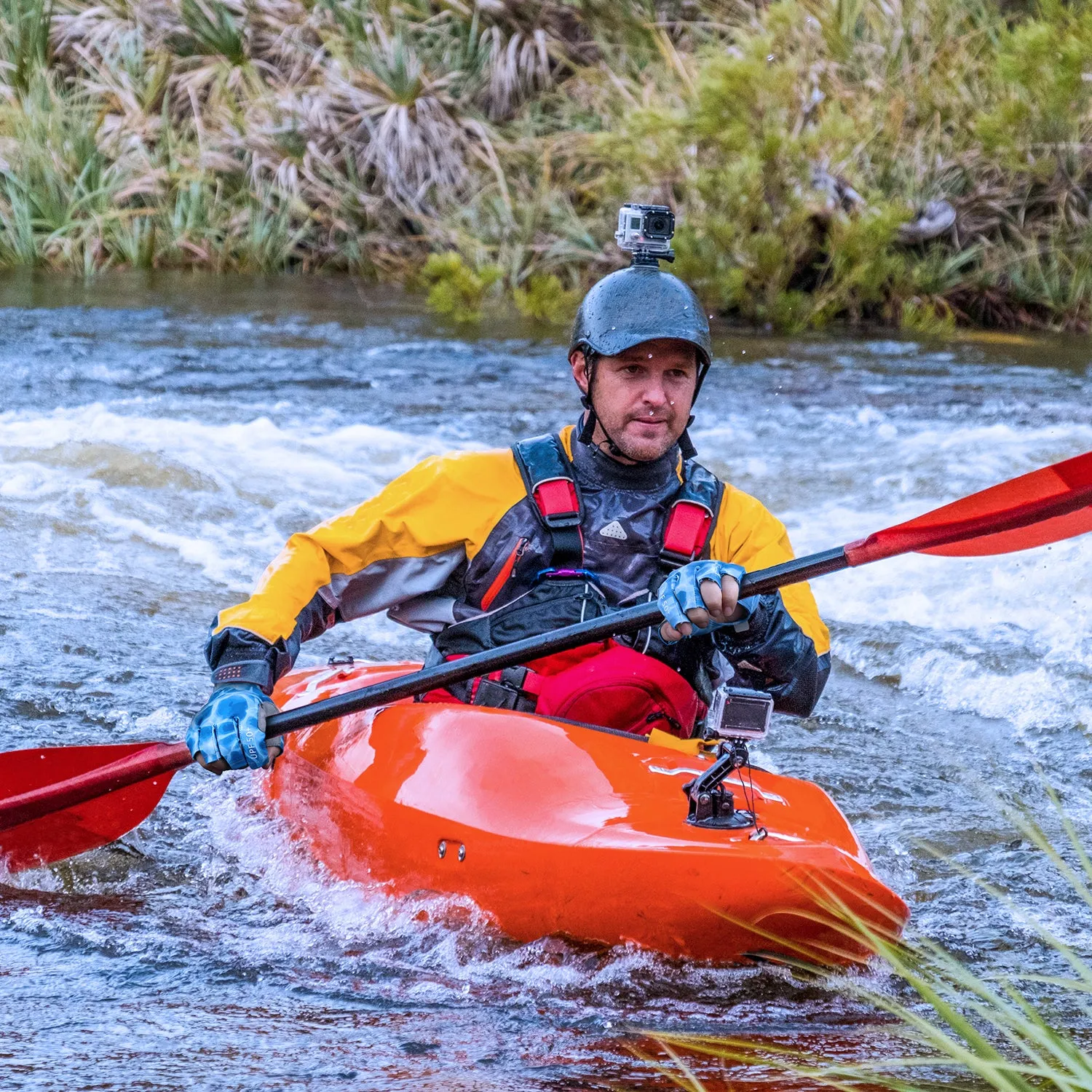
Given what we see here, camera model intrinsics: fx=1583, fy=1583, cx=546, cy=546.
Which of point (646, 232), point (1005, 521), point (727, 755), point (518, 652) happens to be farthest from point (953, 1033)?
point (646, 232)

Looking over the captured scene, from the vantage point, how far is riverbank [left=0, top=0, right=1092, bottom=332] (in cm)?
1052

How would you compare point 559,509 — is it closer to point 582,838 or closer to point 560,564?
point 560,564

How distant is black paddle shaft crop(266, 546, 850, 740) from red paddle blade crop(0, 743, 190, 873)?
37cm

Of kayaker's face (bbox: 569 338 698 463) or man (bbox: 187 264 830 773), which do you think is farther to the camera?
kayaker's face (bbox: 569 338 698 463)

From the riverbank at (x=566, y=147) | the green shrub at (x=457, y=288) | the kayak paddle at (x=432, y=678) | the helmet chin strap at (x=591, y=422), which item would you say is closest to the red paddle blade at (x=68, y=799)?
the kayak paddle at (x=432, y=678)

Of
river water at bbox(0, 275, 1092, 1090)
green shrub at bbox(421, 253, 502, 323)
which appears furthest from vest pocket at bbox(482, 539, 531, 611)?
green shrub at bbox(421, 253, 502, 323)

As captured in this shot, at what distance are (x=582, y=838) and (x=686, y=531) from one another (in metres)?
0.78

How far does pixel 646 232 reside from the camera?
334 centimetres

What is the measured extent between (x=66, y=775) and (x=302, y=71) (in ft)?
40.2

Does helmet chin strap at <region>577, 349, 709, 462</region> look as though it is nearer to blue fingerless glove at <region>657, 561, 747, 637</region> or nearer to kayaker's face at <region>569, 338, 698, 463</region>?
kayaker's face at <region>569, 338, 698, 463</region>

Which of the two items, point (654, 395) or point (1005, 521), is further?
point (654, 395)

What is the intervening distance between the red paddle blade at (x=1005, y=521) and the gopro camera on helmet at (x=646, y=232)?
90 cm

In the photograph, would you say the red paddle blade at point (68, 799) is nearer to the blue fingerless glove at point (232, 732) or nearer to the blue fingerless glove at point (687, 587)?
the blue fingerless glove at point (232, 732)

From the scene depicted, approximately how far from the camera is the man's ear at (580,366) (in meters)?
3.35
